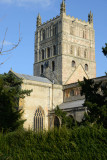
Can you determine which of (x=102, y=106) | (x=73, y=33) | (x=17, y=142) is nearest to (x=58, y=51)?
(x=73, y=33)

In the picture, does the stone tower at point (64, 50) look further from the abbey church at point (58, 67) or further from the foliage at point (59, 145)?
the foliage at point (59, 145)

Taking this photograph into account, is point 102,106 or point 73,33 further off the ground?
point 73,33

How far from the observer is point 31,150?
15016 millimetres

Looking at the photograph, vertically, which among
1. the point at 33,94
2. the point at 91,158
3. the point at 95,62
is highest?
the point at 95,62

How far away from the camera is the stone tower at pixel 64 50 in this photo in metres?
49.9

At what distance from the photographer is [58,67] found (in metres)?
49.6

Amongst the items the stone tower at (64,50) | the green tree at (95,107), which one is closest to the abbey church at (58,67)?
the stone tower at (64,50)

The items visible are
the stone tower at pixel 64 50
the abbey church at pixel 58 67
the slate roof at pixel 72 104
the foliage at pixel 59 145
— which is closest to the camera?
the foliage at pixel 59 145

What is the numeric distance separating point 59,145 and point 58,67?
35537 mm

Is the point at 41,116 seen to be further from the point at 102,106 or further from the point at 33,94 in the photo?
the point at 102,106

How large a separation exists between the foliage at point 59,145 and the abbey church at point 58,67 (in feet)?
81.4

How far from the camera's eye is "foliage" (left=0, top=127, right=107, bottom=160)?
533 inches

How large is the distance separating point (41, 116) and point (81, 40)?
17866mm

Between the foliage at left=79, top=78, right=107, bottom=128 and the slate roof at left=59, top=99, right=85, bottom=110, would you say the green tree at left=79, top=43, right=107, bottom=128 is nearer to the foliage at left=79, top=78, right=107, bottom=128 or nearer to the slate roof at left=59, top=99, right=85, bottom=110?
the foliage at left=79, top=78, right=107, bottom=128
